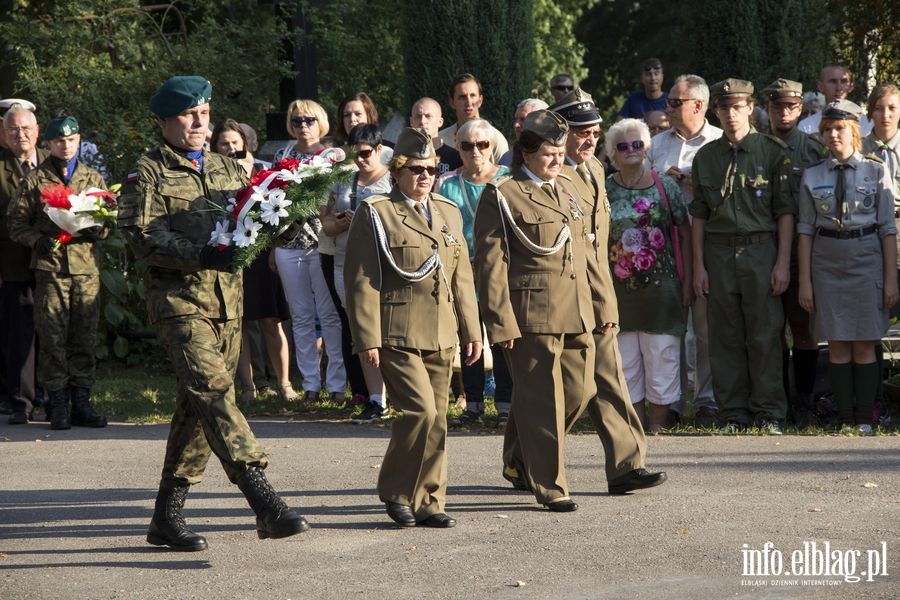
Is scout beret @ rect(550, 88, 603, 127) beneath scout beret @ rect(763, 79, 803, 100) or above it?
beneath

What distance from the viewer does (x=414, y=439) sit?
7254 mm

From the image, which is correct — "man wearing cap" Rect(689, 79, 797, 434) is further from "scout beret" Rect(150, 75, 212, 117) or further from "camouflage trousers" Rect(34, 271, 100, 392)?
"camouflage trousers" Rect(34, 271, 100, 392)

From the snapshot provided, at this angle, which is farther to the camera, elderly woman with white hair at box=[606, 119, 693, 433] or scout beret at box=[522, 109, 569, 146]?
elderly woman with white hair at box=[606, 119, 693, 433]

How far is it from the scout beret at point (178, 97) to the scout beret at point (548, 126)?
1.76 metres

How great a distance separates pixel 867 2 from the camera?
1226cm

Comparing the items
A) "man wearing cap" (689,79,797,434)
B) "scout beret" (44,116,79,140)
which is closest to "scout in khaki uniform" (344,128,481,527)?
"man wearing cap" (689,79,797,434)

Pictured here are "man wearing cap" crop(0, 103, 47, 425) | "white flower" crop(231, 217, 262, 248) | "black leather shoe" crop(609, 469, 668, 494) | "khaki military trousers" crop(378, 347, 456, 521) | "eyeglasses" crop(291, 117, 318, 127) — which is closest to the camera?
"white flower" crop(231, 217, 262, 248)

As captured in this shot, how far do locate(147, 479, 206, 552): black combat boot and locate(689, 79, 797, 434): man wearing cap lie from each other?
13.8ft

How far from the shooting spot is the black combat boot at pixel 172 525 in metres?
6.97

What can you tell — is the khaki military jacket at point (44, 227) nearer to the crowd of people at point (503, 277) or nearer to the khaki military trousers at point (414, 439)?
the crowd of people at point (503, 277)

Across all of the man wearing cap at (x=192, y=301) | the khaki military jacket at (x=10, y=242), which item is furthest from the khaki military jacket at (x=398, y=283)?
the khaki military jacket at (x=10, y=242)

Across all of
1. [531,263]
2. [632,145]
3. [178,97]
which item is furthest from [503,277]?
[632,145]

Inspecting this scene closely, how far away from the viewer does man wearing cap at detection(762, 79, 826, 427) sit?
10.3m

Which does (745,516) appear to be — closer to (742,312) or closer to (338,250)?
(742,312)
